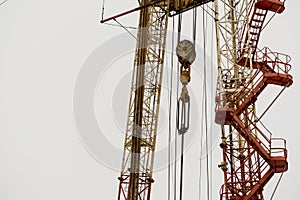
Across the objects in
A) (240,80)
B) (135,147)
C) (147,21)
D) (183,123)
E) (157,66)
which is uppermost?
(147,21)

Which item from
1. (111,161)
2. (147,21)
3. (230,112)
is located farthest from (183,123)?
(111,161)

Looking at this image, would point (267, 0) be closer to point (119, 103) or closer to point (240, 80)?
point (240, 80)

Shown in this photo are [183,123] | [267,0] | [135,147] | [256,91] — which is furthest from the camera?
[135,147]

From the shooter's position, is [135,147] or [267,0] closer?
[267,0]

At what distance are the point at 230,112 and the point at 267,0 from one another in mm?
7389

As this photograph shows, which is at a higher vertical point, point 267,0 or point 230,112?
point 267,0

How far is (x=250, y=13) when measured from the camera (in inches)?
1238

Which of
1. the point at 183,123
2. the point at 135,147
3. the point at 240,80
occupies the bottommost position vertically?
the point at 183,123

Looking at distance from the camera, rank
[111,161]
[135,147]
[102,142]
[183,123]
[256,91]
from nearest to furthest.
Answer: [183,123] → [256,91] → [135,147] → [111,161] → [102,142]

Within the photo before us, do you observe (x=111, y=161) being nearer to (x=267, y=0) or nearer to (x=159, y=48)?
(x=159, y=48)

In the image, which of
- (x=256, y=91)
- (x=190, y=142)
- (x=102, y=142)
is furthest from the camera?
(x=190, y=142)

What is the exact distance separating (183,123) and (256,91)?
9.06 meters

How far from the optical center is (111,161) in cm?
4169

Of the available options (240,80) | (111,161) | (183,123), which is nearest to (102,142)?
(111,161)
